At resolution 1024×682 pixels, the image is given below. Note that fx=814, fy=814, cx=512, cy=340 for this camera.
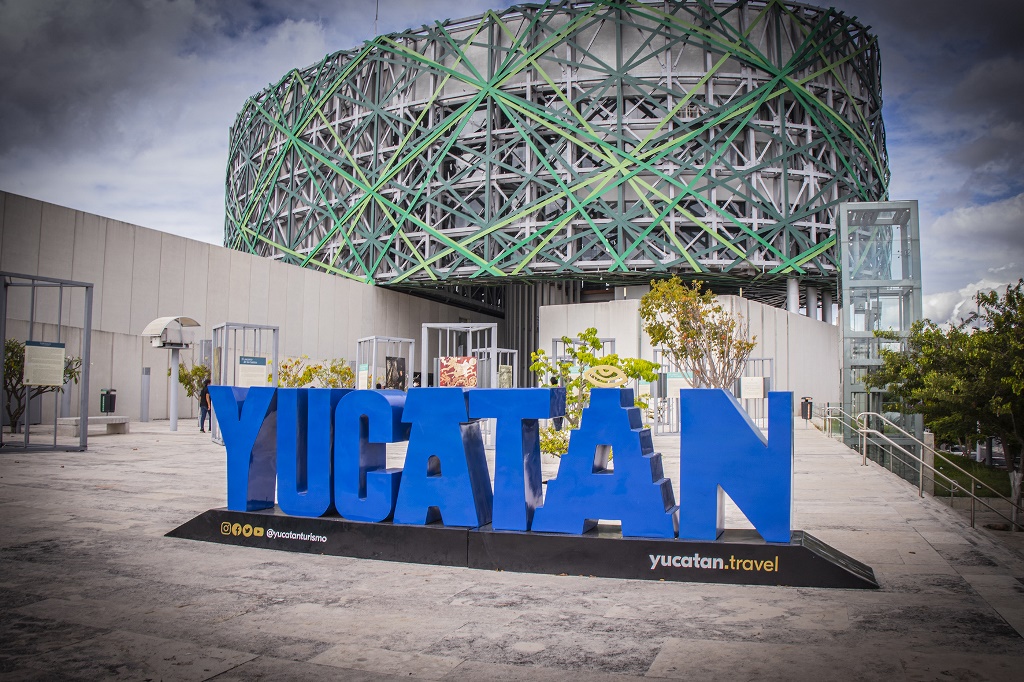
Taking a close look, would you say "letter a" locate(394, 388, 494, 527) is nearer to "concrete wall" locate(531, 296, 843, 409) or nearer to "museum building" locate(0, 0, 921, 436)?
"concrete wall" locate(531, 296, 843, 409)

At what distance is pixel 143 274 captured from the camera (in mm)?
29828

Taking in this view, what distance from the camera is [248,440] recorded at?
25.4ft

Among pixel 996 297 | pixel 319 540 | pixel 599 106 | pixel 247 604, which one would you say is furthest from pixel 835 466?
pixel 599 106

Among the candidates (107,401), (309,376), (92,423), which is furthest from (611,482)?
(107,401)

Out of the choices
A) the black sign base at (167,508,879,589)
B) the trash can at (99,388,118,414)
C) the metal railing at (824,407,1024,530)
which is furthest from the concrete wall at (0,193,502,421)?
the black sign base at (167,508,879,589)

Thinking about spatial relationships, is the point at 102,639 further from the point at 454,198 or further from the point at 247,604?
the point at 454,198

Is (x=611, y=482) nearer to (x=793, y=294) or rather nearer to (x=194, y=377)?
(x=194, y=377)

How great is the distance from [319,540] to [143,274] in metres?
25.8

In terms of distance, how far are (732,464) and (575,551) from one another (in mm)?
1421

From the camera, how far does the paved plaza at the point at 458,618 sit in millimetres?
4289

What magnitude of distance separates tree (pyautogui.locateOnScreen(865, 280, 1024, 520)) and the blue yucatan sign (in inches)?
405

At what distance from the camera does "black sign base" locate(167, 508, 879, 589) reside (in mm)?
6098

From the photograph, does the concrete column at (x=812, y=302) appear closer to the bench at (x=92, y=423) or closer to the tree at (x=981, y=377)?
the tree at (x=981, y=377)

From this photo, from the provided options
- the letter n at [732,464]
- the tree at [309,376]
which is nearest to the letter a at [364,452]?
the letter n at [732,464]
